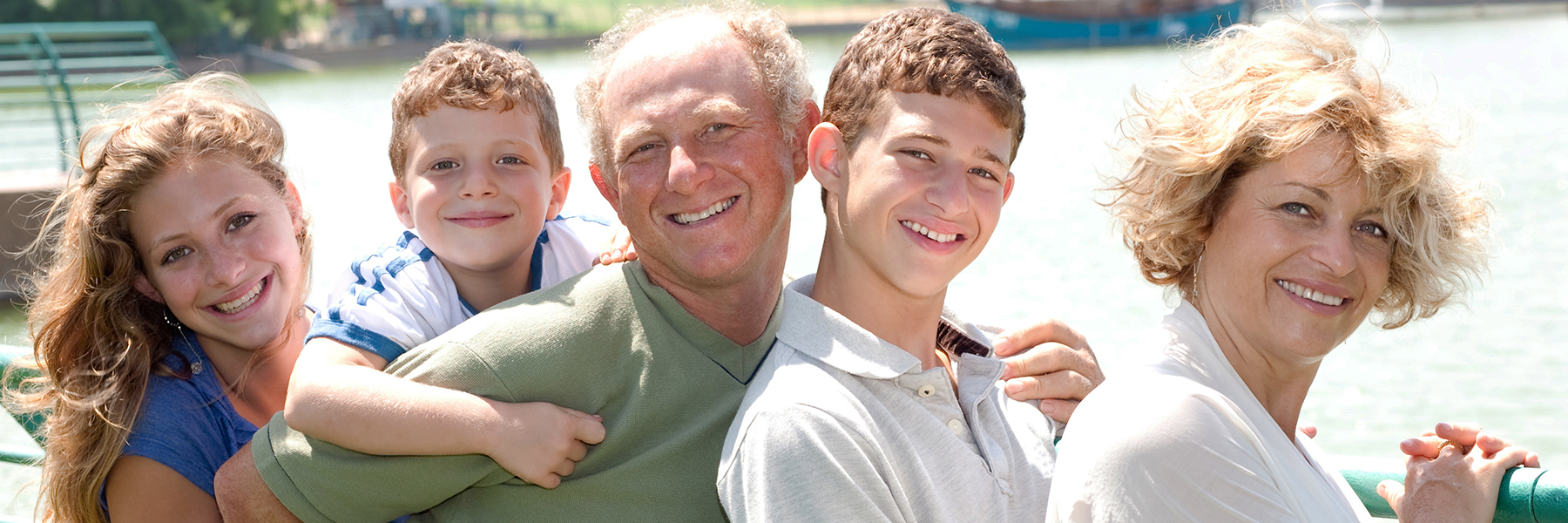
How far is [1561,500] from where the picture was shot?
1.72m

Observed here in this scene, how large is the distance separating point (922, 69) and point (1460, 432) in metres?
1.02

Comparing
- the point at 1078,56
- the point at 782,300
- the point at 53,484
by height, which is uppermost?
the point at 782,300

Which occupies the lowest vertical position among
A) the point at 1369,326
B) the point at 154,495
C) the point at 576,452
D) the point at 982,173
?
the point at 1369,326

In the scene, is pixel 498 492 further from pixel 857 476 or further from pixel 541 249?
pixel 541 249

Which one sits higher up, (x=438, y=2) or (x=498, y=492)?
(x=498, y=492)

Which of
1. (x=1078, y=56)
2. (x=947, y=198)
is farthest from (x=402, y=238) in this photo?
(x=1078, y=56)

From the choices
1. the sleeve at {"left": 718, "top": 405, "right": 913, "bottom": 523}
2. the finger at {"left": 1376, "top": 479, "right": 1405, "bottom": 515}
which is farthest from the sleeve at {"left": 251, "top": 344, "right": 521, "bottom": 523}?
the finger at {"left": 1376, "top": 479, "right": 1405, "bottom": 515}

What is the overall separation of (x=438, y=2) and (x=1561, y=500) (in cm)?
4897

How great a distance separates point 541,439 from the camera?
77.8 inches

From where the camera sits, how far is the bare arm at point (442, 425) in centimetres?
199

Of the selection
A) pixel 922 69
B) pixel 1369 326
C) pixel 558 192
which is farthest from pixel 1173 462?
pixel 1369 326

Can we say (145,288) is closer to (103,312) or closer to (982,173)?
(103,312)

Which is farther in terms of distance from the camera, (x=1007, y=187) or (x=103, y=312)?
(x=103, y=312)

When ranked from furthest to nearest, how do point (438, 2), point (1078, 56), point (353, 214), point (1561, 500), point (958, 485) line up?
point (438, 2) → point (1078, 56) → point (353, 214) → point (958, 485) → point (1561, 500)
